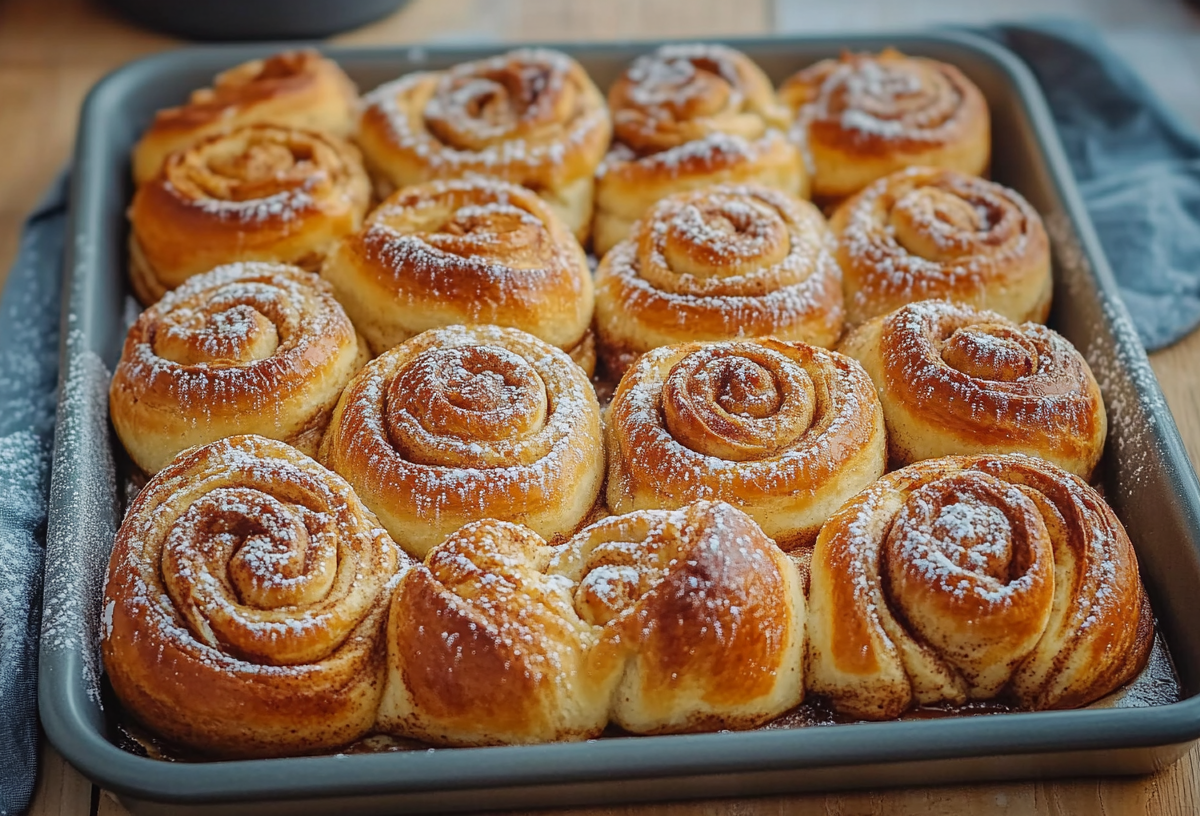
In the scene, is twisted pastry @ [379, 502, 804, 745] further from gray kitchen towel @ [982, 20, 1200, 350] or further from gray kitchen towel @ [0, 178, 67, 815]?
gray kitchen towel @ [982, 20, 1200, 350]

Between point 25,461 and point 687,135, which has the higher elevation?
point 687,135

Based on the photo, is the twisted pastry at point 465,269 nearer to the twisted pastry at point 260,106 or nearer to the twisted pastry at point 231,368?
the twisted pastry at point 231,368

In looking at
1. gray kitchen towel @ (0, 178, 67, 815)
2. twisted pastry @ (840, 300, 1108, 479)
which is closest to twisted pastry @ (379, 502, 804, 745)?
twisted pastry @ (840, 300, 1108, 479)

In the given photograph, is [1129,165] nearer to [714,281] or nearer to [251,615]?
[714,281]

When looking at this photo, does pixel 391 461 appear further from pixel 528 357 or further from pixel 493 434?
pixel 528 357

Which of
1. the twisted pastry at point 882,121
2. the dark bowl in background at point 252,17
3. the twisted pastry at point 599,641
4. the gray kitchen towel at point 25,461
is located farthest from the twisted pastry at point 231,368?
the dark bowl in background at point 252,17

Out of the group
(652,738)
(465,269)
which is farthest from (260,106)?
(652,738)

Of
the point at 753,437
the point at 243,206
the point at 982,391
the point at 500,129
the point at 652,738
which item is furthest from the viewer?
the point at 500,129
